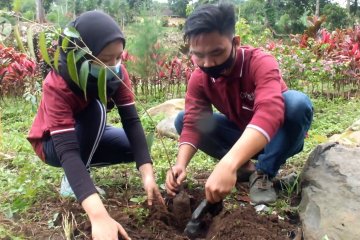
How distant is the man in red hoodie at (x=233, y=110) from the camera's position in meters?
1.73

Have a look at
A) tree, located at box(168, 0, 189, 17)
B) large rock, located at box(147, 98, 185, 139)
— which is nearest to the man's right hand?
large rock, located at box(147, 98, 185, 139)

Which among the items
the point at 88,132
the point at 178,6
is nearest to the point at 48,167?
the point at 88,132

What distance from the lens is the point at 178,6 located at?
27172mm

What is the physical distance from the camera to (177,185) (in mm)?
2064

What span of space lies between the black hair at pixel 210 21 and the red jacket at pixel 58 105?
39 cm

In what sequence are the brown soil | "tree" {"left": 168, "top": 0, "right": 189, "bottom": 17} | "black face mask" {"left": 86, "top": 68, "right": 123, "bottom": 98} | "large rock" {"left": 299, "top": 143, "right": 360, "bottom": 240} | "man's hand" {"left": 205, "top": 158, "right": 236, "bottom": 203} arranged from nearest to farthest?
"man's hand" {"left": 205, "top": 158, "right": 236, "bottom": 203} < "large rock" {"left": 299, "top": 143, "right": 360, "bottom": 240} < the brown soil < "black face mask" {"left": 86, "top": 68, "right": 123, "bottom": 98} < "tree" {"left": 168, "top": 0, "right": 189, "bottom": 17}

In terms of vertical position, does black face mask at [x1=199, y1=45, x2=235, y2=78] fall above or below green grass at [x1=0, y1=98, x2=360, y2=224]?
above

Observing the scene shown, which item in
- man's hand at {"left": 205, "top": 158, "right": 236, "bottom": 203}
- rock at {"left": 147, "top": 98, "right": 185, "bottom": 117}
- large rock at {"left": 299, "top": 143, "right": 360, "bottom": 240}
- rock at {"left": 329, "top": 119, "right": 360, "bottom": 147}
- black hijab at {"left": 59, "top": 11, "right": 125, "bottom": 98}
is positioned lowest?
rock at {"left": 147, "top": 98, "right": 185, "bottom": 117}

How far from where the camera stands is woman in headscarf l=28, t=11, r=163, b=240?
176 cm

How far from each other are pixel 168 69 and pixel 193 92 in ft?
12.1

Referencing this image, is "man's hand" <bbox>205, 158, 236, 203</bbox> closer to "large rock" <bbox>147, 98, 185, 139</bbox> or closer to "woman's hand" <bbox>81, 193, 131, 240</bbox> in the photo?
"woman's hand" <bbox>81, 193, 131, 240</bbox>

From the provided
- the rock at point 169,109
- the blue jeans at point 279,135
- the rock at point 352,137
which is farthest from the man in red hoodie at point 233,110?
the rock at point 169,109

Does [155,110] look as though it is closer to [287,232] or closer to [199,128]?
[199,128]

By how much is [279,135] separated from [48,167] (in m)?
1.51
